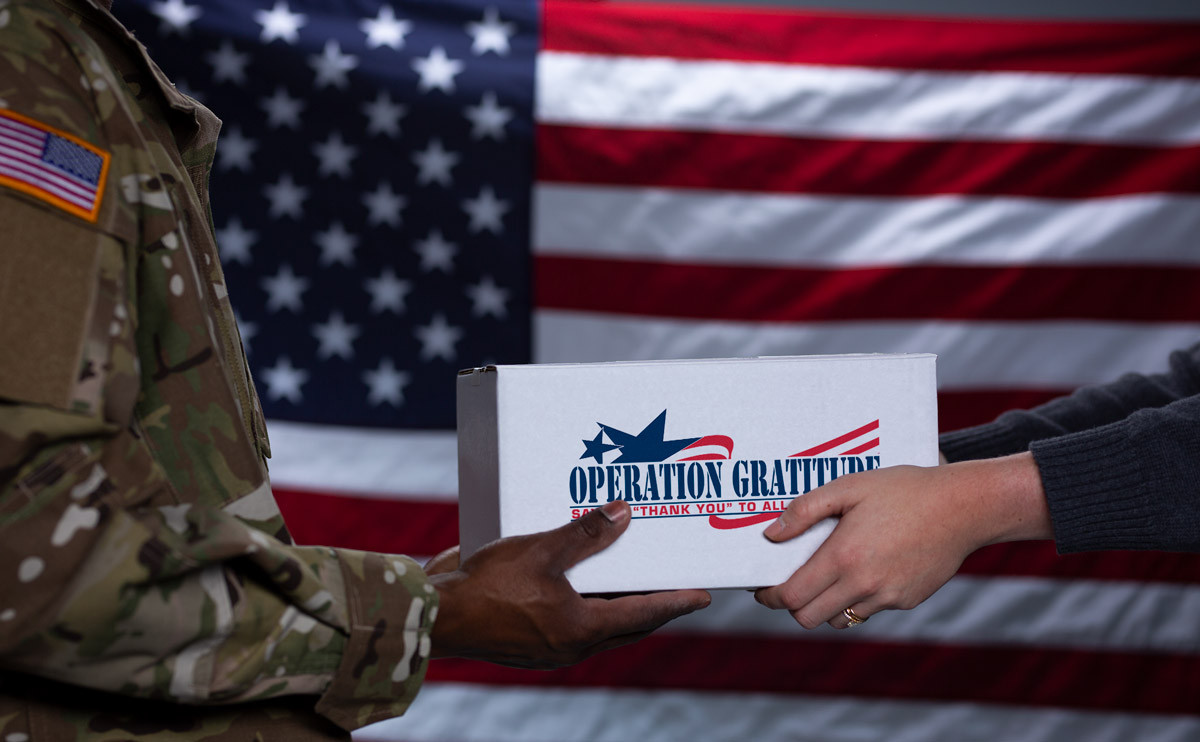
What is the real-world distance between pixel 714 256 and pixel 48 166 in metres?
1.46

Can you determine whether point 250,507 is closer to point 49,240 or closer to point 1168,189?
point 49,240

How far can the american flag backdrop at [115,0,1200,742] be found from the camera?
183cm

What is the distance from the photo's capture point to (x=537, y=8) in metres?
1.87

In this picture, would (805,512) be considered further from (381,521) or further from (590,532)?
(381,521)

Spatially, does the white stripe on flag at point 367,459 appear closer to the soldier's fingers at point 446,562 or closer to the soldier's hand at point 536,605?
the soldier's fingers at point 446,562

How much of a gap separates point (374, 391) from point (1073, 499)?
1.34m

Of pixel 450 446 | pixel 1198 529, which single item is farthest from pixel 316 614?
pixel 450 446

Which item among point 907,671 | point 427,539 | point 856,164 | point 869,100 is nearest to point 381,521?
point 427,539

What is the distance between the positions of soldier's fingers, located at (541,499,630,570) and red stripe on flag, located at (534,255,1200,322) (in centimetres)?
113

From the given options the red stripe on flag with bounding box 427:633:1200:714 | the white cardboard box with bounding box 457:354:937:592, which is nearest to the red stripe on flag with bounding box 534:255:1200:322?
the red stripe on flag with bounding box 427:633:1200:714

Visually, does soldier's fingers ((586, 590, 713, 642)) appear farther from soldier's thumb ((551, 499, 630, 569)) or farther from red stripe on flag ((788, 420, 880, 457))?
red stripe on flag ((788, 420, 880, 457))

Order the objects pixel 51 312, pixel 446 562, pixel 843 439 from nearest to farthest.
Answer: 1. pixel 51 312
2. pixel 843 439
3. pixel 446 562

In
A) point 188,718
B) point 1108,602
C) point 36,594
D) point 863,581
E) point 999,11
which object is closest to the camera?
point 36,594

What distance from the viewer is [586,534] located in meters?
0.72
